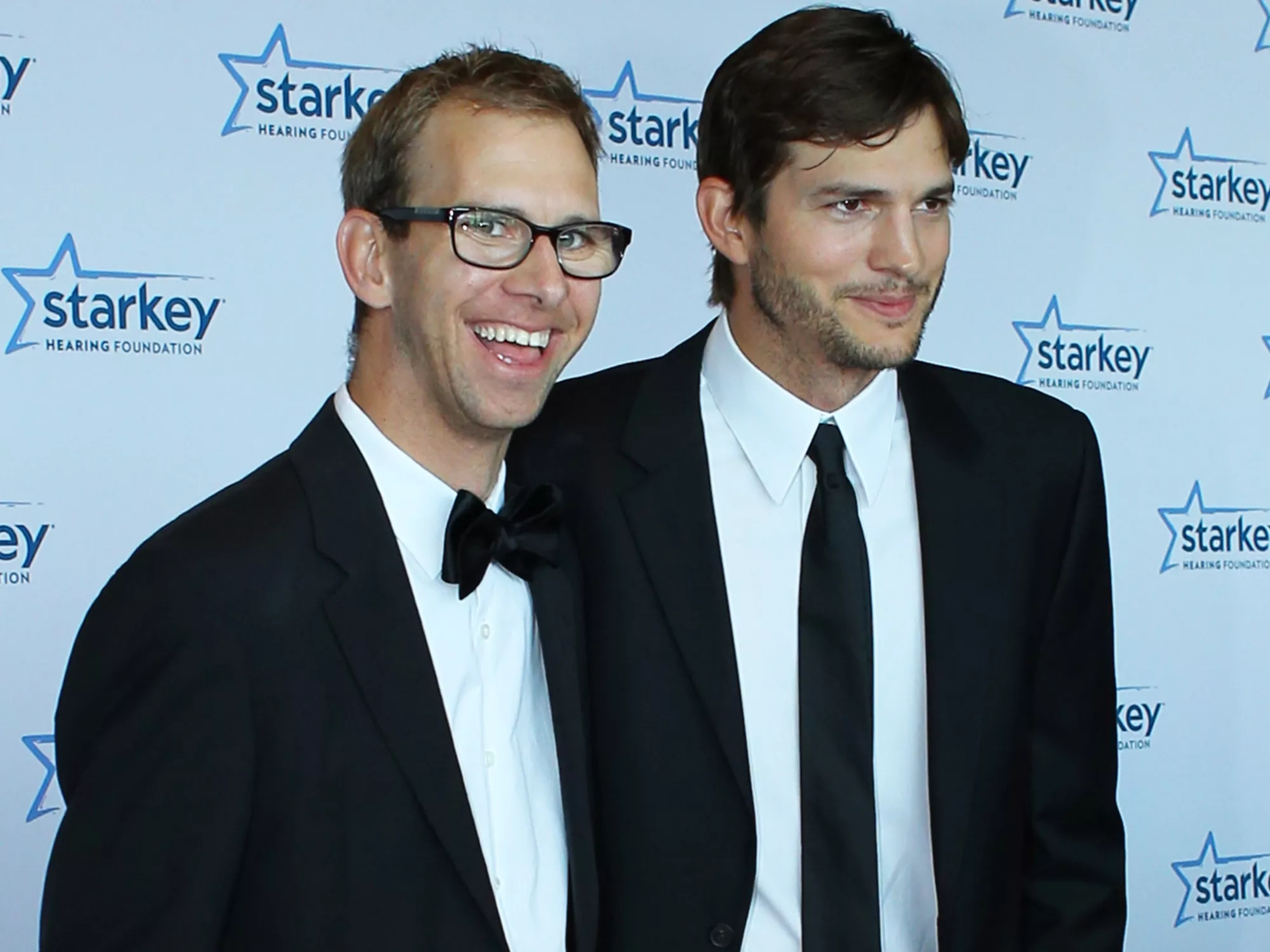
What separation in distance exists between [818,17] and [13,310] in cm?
140

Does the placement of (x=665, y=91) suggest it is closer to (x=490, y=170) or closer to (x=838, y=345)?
(x=838, y=345)

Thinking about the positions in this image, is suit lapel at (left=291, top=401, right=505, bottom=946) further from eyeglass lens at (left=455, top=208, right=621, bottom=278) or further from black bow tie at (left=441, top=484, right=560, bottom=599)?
eyeglass lens at (left=455, top=208, right=621, bottom=278)

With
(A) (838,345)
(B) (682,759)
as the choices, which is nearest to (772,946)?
(B) (682,759)

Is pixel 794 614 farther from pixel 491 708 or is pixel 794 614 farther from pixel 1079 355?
pixel 1079 355

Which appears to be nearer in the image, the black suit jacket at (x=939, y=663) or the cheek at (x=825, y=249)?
the black suit jacket at (x=939, y=663)

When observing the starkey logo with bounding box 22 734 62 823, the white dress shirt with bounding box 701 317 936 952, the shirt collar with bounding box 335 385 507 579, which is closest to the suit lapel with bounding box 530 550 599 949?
the shirt collar with bounding box 335 385 507 579

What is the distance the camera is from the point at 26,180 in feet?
7.13

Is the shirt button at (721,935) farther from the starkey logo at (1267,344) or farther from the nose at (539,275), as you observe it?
the starkey logo at (1267,344)

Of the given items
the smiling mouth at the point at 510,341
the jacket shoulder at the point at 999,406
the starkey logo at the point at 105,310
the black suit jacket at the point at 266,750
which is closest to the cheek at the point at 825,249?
the jacket shoulder at the point at 999,406

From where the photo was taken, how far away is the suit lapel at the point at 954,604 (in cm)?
158

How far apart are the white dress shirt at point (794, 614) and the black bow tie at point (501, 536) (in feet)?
0.98

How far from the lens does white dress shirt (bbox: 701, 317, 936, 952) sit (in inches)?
61.9

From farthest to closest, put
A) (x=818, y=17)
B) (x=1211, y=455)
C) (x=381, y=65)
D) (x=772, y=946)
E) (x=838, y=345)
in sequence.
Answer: (x=1211, y=455), (x=381, y=65), (x=818, y=17), (x=838, y=345), (x=772, y=946)

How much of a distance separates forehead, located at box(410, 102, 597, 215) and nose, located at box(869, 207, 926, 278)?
442 mm
